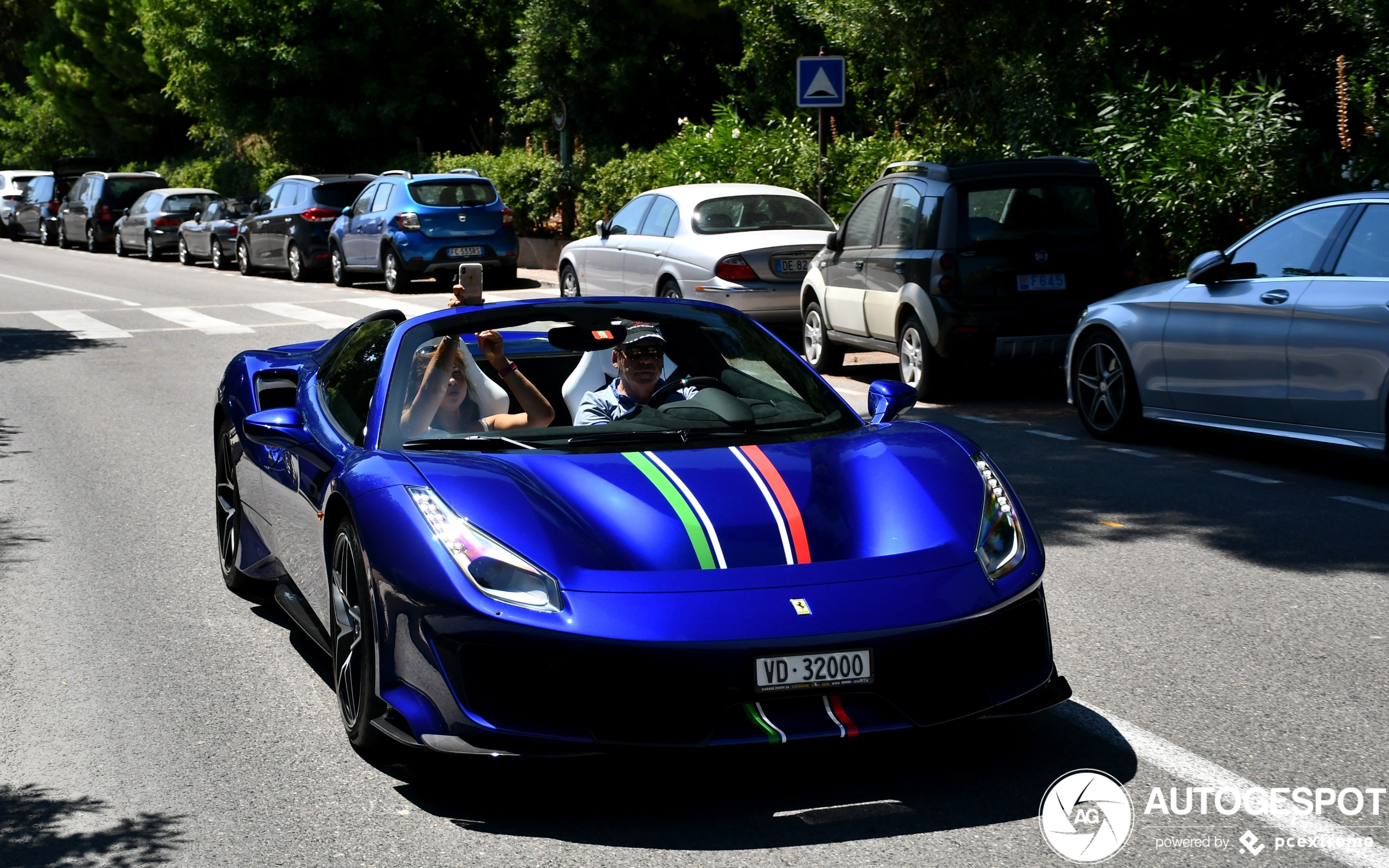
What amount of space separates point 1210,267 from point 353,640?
6341 mm

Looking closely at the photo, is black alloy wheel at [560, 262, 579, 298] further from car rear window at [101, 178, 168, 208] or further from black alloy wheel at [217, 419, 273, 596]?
car rear window at [101, 178, 168, 208]

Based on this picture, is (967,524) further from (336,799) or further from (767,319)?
(767,319)

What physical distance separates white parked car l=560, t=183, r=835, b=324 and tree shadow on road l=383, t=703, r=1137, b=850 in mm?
10574

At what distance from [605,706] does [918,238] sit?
903 centimetres

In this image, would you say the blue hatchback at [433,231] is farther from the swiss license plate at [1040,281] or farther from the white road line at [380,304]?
the swiss license plate at [1040,281]

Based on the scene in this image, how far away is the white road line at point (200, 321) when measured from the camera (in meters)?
18.8

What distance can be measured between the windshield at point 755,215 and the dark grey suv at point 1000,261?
3.39 meters

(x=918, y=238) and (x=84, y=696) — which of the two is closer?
(x=84, y=696)

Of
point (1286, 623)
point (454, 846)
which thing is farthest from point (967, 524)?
point (1286, 623)

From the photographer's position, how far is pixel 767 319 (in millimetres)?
15258

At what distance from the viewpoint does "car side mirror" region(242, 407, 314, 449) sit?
18.0 feet

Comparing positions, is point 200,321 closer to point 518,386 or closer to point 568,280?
point 568,280

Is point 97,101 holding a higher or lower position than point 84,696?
higher

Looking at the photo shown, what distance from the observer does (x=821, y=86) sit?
17859mm
